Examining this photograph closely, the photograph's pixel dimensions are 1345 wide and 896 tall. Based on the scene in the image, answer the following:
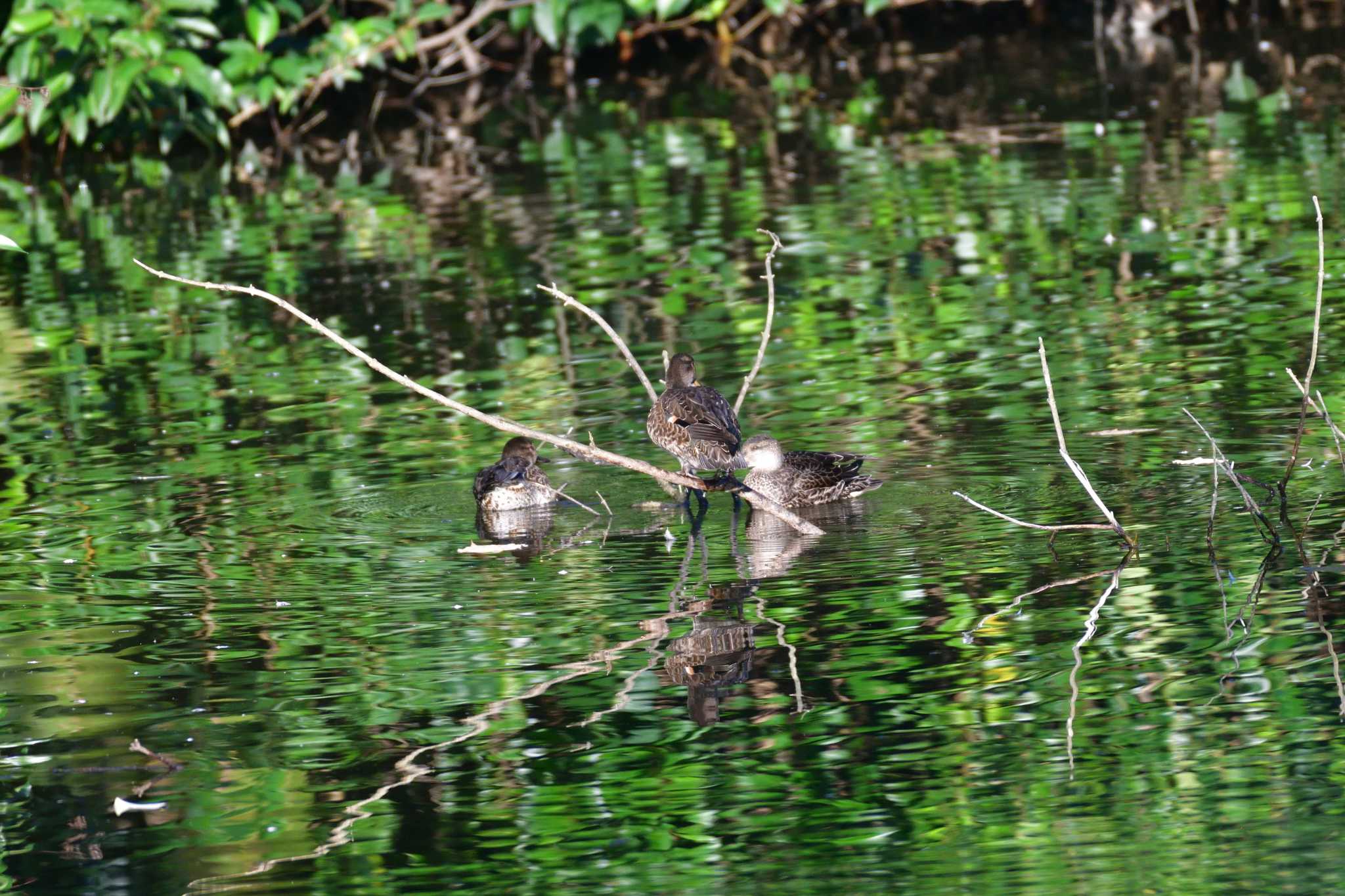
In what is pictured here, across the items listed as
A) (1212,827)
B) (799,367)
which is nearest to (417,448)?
(799,367)

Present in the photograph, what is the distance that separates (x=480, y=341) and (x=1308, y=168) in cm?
740

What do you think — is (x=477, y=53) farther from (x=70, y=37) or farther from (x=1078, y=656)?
(x=1078, y=656)

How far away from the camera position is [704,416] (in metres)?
10.4

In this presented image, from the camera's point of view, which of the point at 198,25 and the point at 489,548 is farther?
the point at 198,25

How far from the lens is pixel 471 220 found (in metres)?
19.4

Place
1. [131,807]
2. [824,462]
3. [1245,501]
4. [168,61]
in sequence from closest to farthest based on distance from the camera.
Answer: [131,807], [1245,501], [824,462], [168,61]

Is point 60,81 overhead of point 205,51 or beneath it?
beneath

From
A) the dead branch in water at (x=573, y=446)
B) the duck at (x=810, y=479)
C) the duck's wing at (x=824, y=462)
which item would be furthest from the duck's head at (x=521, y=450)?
the duck's wing at (x=824, y=462)

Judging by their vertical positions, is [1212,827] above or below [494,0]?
below

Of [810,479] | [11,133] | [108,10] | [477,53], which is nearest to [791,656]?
[810,479]

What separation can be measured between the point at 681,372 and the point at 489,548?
2.17 metres

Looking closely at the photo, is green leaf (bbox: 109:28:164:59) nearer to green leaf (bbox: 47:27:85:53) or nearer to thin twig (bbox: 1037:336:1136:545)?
green leaf (bbox: 47:27:85:53)

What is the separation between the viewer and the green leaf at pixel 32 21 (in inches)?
839

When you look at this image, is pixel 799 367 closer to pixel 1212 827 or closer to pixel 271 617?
pixel 271 617
